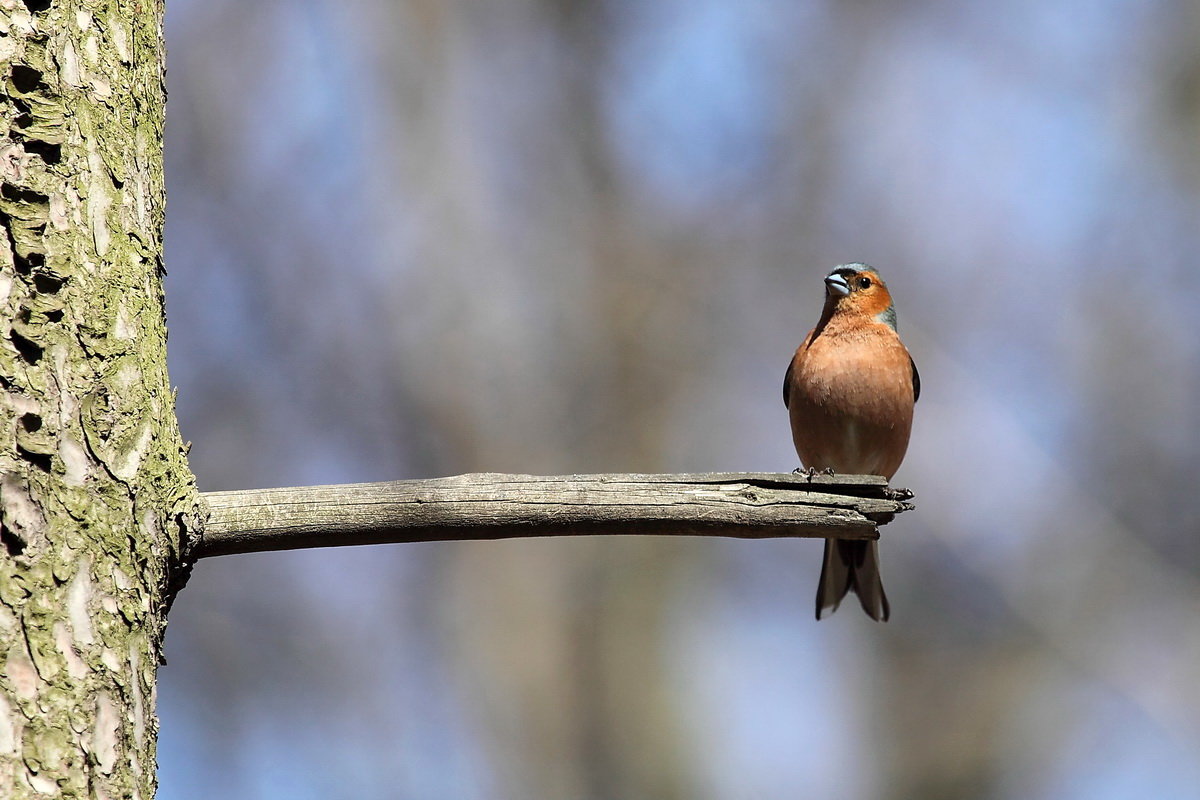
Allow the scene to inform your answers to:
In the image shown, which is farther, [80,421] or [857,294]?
[857,294]

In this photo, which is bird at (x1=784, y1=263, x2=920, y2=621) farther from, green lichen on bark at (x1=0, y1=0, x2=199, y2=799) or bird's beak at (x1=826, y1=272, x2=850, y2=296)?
green lichen on bark at (x1=0, y1=0, x2=199, y2=799)

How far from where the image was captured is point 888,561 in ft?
44.2

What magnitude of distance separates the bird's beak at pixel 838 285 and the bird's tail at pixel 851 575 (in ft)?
5.14

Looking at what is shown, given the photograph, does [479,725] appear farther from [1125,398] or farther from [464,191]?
[1125,398]


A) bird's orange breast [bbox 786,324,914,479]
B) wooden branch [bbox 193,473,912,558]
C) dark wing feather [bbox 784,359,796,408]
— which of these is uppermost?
dark wing feather [bbox 784,359,796,408]

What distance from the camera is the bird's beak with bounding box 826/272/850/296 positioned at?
24.8ft

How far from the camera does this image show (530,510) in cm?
276

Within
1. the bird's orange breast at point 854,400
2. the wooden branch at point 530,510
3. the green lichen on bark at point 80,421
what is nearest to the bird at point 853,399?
the bird's orange breast at point 854,400

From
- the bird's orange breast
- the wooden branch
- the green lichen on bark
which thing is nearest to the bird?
the bird's orange breast

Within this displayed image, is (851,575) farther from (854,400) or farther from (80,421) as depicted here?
(80,421)

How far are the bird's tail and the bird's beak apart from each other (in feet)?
5.14

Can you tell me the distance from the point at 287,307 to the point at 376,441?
5.27ft

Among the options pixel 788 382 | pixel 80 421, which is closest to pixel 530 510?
pixel 80 421

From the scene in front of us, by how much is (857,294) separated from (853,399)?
34.6 inches
